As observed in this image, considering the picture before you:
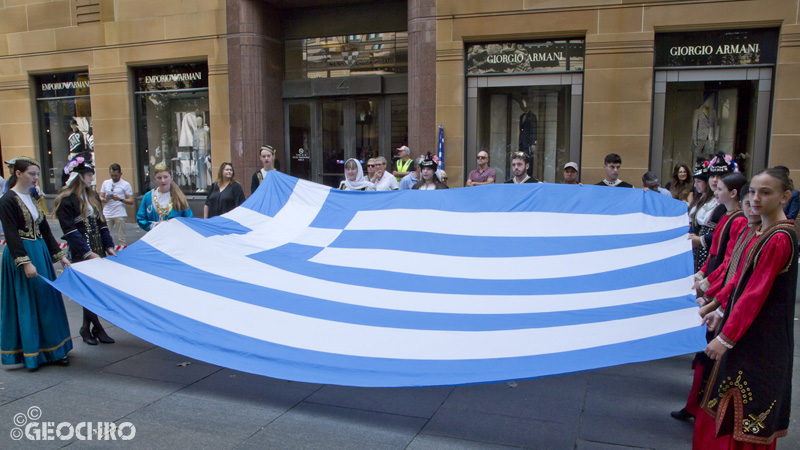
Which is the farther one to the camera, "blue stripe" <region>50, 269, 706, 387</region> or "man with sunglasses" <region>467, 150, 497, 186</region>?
"man with sunglasses" <region>467, 150, 497, 186</region>

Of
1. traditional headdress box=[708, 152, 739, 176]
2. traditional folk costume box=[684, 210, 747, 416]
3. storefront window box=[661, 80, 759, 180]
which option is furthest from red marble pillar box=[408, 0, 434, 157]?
traditional folk costume box=[684, 210, 747, 416]

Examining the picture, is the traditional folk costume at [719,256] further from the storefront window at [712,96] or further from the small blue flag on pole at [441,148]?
the small blue flag on pole at [441,148]

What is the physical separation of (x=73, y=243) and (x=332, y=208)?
260cm

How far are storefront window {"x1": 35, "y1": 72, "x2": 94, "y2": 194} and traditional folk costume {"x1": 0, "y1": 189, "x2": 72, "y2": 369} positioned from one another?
38.9 ft

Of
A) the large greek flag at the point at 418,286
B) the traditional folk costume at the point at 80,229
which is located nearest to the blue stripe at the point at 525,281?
the large greek flag at the point at 418,286

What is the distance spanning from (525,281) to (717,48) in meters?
8.54

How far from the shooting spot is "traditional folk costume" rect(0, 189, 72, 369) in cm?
513

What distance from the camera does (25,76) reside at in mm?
15953

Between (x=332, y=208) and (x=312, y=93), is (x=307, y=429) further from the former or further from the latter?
(x=312, y=93)

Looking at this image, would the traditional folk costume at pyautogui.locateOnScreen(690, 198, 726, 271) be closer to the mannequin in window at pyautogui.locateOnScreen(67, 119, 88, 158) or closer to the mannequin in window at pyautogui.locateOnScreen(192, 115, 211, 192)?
the mannequin in window at pyautogui.locateOnScreen(192, 115, 211, 192)

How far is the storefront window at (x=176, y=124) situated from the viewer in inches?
571

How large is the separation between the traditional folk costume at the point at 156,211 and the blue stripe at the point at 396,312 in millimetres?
1546

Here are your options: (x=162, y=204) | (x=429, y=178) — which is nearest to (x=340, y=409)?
(x=162, y=204)

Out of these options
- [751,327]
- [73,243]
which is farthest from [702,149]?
[73,243]
